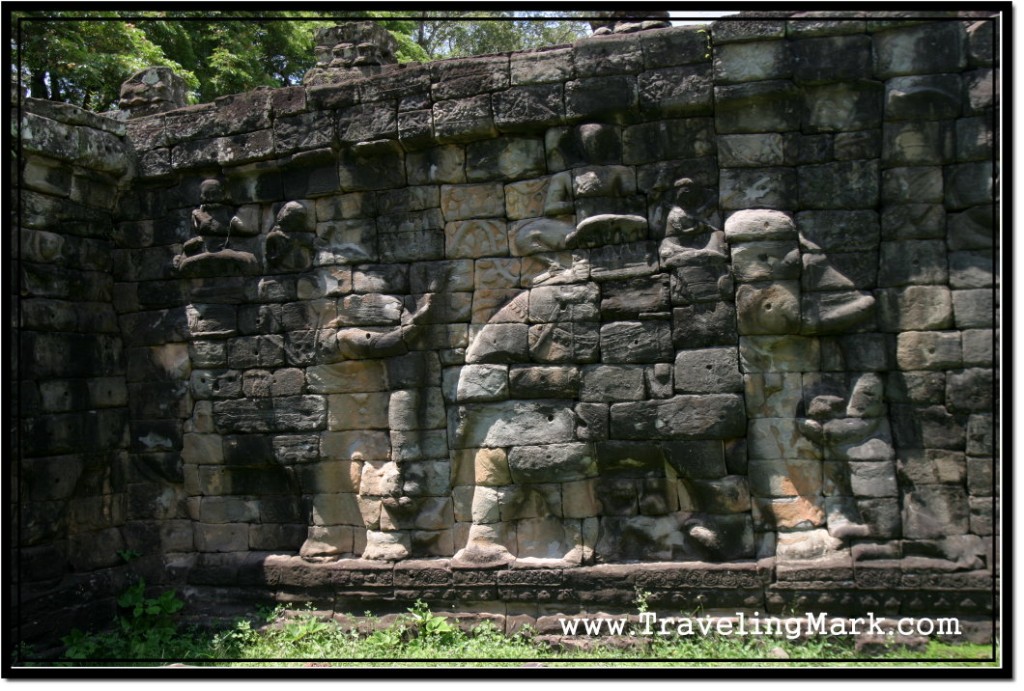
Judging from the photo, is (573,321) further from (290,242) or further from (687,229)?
(290,242)

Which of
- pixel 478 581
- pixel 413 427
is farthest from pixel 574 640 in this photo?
pixel 413 427

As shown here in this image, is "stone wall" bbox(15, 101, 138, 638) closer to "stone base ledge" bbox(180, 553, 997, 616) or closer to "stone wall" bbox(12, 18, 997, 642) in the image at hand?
"stone wall" bbox(12, 18, 997, 642)

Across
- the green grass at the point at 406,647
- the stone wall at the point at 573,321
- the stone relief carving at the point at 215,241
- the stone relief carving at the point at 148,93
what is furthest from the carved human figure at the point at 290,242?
the green grass at the point at 406,647

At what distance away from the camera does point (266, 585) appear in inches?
279

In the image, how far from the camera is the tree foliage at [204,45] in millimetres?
10125

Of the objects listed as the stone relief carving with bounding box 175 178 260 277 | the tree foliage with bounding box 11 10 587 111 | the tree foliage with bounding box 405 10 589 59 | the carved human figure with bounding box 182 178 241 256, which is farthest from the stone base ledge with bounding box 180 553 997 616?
the tree foliage with bounding box 405 10 589 59

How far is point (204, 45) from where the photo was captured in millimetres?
12609

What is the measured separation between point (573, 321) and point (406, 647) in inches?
111

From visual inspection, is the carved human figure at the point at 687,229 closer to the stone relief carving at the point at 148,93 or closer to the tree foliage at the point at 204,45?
the tree foliage at the point at 204,45

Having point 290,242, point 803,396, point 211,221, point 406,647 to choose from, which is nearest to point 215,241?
point 211,221

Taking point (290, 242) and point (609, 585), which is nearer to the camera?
point (609, 585)

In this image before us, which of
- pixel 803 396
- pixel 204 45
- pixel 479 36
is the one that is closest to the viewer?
pixel 803 396

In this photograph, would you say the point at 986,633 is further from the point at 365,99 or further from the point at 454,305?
the point at 365,99

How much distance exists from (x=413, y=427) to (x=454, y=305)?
1037 millimetres
